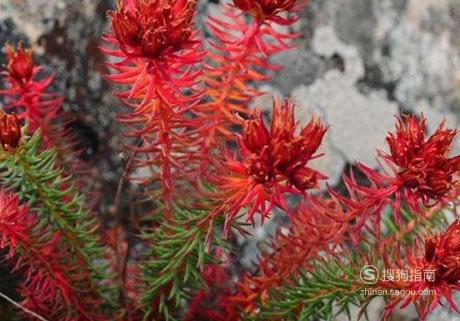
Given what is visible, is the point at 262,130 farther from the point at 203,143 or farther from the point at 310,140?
the point at 203,143

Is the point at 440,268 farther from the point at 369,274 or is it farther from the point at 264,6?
the point at 264,6

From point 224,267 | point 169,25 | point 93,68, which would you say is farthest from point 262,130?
point 93,68

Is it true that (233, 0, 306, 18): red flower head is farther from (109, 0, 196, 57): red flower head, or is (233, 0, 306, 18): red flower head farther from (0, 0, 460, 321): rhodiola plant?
(109, 0, 196, 57): red flower head

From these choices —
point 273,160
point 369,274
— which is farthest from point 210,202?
point 369,274

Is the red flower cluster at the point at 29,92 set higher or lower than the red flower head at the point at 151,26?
lower

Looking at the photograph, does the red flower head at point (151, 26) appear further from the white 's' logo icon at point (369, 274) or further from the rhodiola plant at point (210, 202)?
the white 's' logo icon at point (369, 274)

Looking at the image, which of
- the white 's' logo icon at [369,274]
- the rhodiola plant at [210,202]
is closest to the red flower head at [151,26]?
the rhodiola plant at [210,202]
